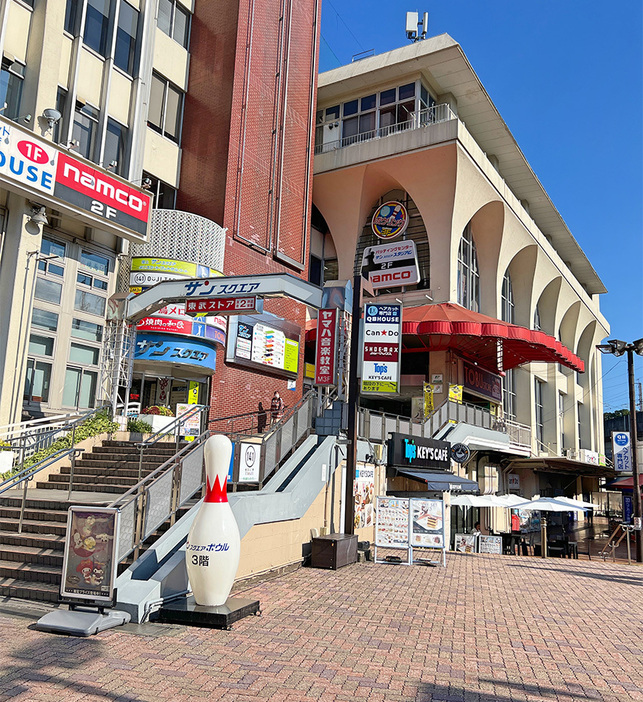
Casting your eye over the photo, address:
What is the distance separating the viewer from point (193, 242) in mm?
20219

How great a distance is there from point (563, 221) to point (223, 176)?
32895mm

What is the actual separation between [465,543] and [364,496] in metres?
7.54

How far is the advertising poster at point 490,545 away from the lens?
22609 millimetres

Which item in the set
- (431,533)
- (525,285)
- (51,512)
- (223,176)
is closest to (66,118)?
(223,176)

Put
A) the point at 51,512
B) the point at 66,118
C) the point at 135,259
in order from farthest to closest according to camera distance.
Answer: the point at 135,259 → the point at 66,118 → the point at 51,512

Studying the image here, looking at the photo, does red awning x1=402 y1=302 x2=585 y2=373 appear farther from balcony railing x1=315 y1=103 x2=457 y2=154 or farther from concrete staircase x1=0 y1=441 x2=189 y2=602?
concrete staircase x1=0 y1=441 x2=189 y2=602

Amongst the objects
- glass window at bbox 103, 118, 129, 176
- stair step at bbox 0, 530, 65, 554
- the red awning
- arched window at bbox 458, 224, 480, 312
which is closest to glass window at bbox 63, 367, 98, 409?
glass window at bbox 103, 118, 129, 176

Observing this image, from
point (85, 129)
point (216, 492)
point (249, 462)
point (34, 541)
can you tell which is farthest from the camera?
point (85, 129)

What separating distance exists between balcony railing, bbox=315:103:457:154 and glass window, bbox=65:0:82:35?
1698cm

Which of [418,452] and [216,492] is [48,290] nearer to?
[216,492]

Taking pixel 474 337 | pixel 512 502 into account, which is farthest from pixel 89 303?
pixel 474 337

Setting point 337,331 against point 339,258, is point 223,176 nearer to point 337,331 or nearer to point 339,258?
point 337,331

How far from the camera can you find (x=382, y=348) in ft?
54.4

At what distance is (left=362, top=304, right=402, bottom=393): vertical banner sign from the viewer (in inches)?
645
